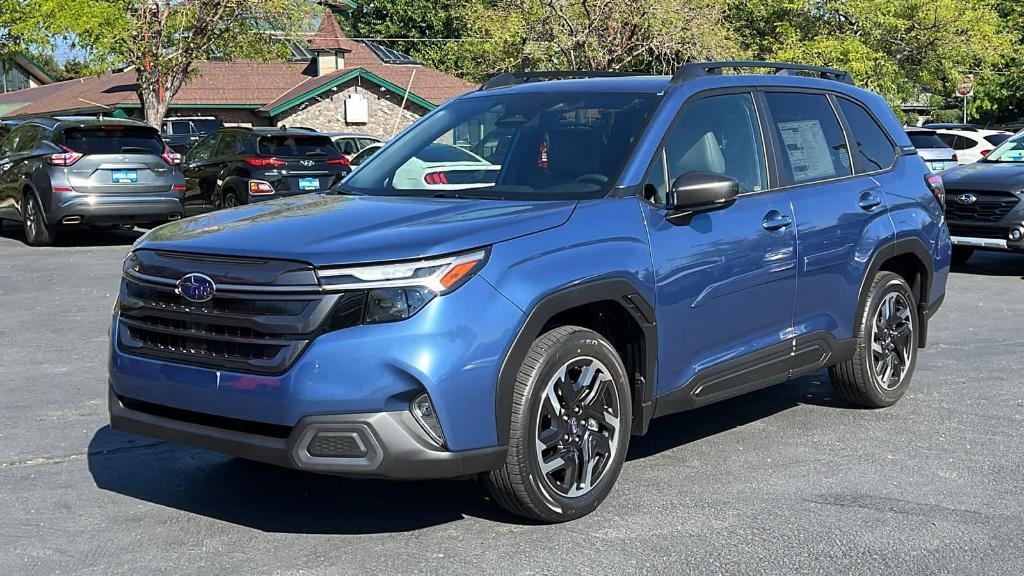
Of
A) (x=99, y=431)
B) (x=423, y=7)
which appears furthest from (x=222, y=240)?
(x=423, y=7)

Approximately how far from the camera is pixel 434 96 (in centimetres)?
5019

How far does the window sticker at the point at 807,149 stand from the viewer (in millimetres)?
6504

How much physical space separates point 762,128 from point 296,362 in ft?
9.59

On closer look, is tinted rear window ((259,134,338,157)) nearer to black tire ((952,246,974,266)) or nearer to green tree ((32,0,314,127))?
black tire ((952,246,974,266))

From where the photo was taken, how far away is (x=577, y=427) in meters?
5.13

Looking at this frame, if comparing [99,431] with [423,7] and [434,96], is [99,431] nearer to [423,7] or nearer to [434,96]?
[434,96]

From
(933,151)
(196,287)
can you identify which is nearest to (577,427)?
(196,287)

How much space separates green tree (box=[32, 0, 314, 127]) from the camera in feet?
88.2

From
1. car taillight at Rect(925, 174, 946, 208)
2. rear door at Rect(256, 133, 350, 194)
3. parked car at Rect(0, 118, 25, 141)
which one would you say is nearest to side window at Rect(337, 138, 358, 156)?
parked car at Rect(0, 118, 25, 141)

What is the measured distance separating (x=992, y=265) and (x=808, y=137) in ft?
30.5

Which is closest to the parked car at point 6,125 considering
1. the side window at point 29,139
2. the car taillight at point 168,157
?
the side window at point 29,139

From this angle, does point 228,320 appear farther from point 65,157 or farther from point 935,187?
point 65,157

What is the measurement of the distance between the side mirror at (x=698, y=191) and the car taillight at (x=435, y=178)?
3.52 feet

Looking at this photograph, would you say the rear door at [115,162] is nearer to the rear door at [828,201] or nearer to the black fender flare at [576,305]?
the rear door at [828,201]
